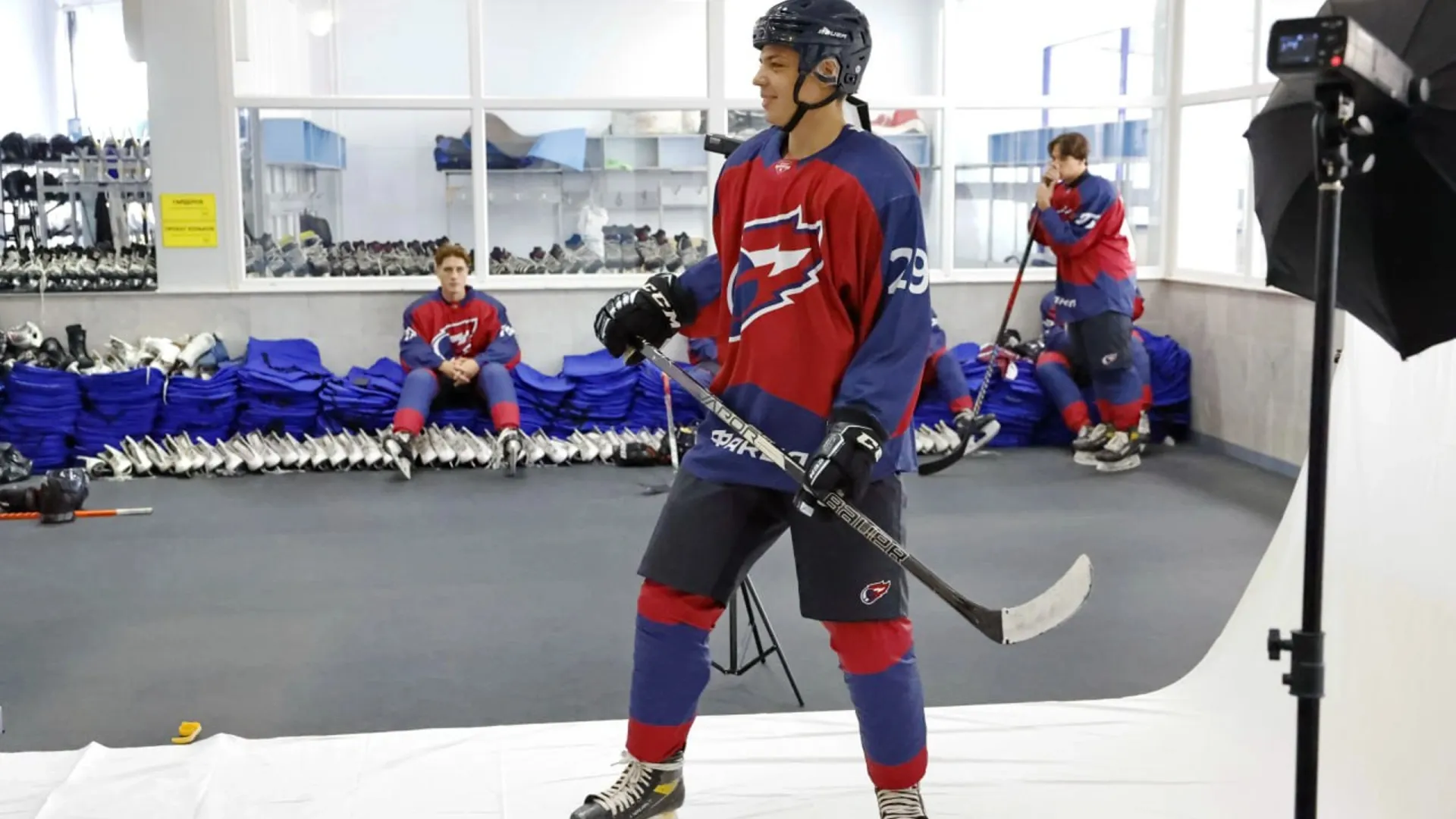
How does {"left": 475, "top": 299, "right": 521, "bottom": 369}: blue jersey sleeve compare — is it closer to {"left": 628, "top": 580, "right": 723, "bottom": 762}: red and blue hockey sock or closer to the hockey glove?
{"left": 628, "top": 580, "right": 723, "bottom": 762}: red and blue hockey sock

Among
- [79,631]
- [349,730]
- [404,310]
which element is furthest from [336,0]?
[349,730]

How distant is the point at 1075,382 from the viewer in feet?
25.0

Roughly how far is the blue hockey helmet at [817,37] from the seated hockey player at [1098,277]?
4492 millimetres

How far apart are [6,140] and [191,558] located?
16.5 feet

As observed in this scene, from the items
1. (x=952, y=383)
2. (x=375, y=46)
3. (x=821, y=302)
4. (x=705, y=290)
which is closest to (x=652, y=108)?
(x=375, y=46)

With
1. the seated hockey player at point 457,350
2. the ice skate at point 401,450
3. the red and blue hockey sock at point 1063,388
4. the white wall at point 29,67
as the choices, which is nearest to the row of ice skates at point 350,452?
the ice skate at point 401,450

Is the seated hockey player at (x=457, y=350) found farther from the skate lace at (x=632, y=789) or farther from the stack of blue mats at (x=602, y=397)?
the skate lace at (x=632, y=789)

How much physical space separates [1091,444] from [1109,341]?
543 millimetres

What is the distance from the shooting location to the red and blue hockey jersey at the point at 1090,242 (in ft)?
22.8

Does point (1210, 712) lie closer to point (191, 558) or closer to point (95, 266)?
point (191, 558)

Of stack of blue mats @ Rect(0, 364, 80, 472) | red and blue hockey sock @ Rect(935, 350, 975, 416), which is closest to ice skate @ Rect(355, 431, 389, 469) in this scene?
stack of blue mats @ Rect(0, 364, 80, 472)

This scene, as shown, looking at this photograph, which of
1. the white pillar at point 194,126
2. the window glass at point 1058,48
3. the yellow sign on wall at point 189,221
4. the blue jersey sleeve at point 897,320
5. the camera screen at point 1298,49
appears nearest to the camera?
the camera screen at point 1298,49

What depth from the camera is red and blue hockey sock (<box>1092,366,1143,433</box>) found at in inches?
279

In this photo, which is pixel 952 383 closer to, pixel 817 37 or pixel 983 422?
pixel 983 422
